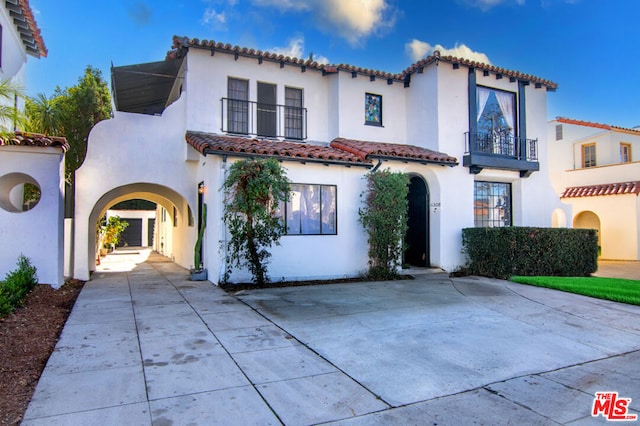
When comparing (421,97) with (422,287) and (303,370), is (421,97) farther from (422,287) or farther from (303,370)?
(303,370)

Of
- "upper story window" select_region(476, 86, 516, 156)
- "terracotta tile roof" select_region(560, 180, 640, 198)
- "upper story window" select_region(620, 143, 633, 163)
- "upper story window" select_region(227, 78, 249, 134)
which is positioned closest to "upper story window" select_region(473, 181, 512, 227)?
"upper story window" select_region(476, 86, 516, 156)

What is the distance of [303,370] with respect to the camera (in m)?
4.52

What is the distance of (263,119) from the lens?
12750 mm

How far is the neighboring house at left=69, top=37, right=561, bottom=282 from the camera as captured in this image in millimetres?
10914

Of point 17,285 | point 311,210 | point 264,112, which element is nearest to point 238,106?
point 264,112

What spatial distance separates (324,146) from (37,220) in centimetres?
782

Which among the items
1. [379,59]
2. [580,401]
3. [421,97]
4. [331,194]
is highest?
[379,59]

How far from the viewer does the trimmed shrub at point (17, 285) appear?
6446mm

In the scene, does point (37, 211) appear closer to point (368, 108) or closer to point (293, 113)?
point (293, 113)

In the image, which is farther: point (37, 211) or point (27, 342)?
point (37, 211)

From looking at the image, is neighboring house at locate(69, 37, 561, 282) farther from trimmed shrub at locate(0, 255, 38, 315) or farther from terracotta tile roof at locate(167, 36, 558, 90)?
trimmed shrub at locate(0, 255, 38, 315)

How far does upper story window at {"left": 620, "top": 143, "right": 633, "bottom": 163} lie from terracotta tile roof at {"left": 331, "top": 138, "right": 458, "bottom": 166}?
15.1 m

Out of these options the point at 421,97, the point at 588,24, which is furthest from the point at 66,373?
the point at 588,24

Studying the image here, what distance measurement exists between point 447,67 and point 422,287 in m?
7.51
